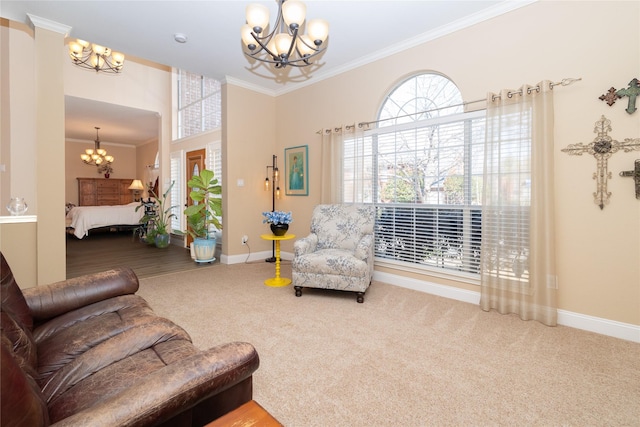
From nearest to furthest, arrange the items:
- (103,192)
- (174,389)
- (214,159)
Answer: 1. (174,389)
2. (214,159)
3. (103,192)

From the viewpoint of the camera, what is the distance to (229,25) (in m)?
3.49

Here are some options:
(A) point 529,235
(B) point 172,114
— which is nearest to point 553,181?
(A) point 529,235

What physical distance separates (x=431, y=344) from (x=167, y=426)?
1982 millimetres

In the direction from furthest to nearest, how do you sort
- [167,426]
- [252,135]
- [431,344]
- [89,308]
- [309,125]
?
[252,135] → [309,125] → [431,344] → [89,308] → [167,426]

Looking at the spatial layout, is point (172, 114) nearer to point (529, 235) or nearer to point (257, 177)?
point (257, 177)

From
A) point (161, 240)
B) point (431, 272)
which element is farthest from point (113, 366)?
point (161, 240)

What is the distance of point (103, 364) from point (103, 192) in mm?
11137

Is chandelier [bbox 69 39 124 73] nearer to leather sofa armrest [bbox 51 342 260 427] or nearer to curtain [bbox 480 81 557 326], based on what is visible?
curtain [bbox 480 81 557 326]

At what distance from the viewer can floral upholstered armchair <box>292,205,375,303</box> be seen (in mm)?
3328

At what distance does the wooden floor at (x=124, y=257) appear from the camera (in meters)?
4.69

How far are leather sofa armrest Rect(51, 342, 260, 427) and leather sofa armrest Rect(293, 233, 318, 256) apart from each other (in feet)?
7.99

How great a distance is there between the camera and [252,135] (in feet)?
17.6

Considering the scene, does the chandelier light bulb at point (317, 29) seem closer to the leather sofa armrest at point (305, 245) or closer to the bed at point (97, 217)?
the leather sofa armrest at point (305, 245)

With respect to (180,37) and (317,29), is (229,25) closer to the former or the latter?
(180,37)
